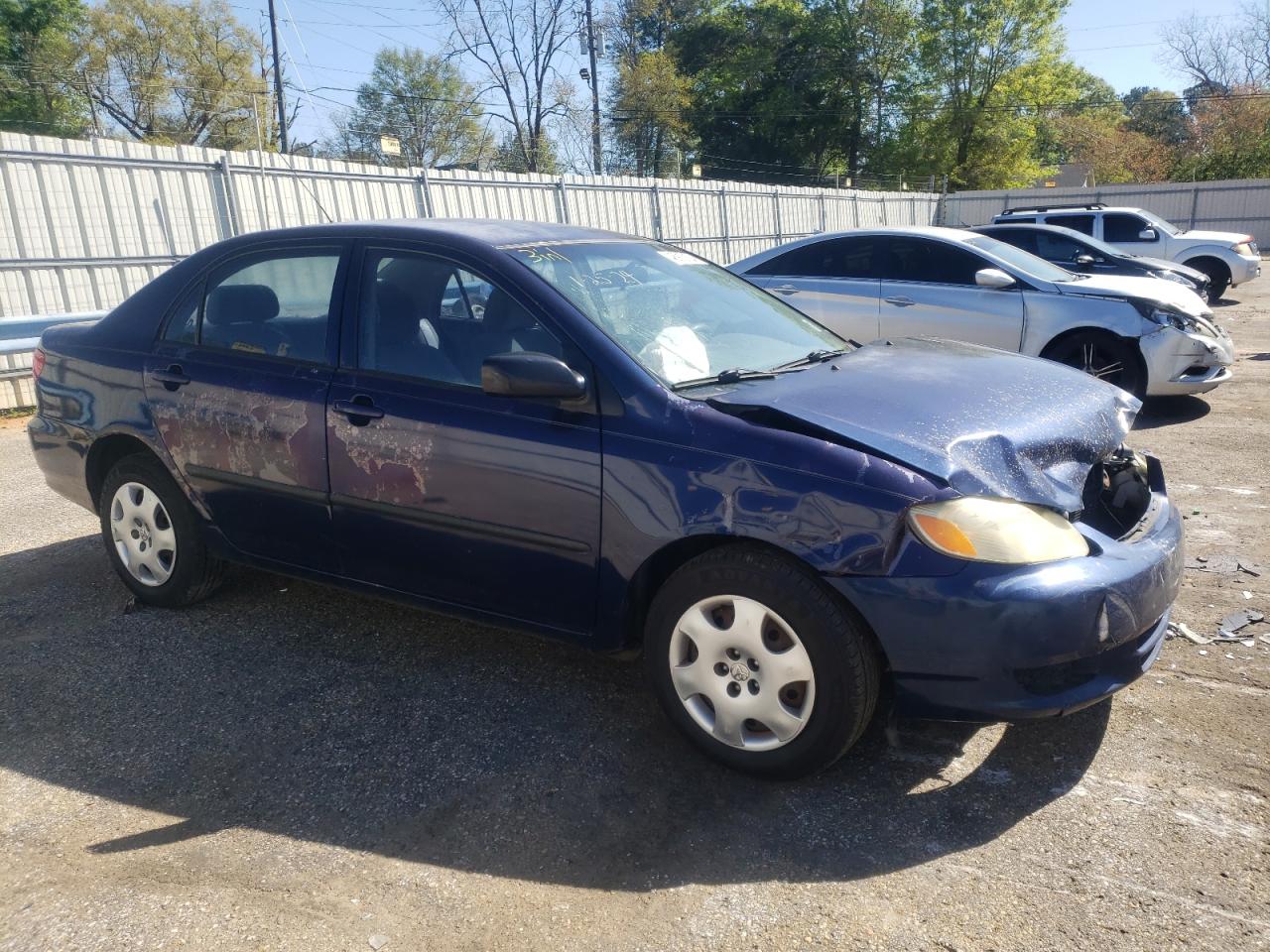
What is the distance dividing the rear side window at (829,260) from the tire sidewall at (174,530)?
5932 millimetres

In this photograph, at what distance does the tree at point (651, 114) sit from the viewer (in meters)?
48.5

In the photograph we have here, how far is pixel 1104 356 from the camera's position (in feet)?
25.4

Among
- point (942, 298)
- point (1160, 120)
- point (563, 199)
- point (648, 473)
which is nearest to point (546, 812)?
point (648, 473)

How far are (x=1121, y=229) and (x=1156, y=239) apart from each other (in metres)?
0.71

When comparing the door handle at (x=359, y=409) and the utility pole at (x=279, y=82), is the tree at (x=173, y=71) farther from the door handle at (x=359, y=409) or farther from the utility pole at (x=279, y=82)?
the door handle at (x=359, y=409)

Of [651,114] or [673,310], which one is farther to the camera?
[651,114]

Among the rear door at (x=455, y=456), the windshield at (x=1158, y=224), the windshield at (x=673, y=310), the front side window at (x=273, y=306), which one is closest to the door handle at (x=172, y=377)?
the front side window at (x=273, y=306)

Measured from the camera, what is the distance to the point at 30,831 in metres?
2.84

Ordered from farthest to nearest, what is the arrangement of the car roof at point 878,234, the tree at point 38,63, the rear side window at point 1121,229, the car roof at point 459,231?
1. the tree at point 38,63
2. the rear side window at point 1121,229
3. the car roof at point 878,234
4. the car roof at point 459,231

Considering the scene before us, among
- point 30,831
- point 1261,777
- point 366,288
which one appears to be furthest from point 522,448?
point 1261,777

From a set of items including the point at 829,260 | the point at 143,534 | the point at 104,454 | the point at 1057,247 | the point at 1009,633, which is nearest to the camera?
the point at 1009,633

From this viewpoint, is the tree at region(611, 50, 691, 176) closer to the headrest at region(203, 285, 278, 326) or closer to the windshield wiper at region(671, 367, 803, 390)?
the headrest at region(203, 285, 278, 326)

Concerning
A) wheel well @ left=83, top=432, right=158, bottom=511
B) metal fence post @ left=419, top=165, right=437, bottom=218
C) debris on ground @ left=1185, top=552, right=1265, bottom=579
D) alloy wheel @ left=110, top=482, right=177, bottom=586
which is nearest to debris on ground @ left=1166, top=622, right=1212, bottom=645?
debris on ground @ left=1185, top=552, right=1265, bottom=579

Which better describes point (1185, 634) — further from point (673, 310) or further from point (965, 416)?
point (673, 310)
